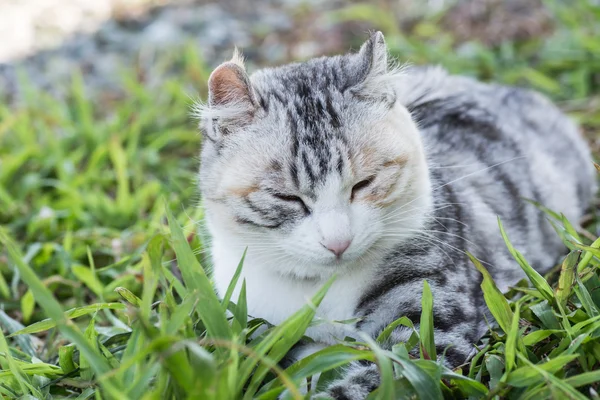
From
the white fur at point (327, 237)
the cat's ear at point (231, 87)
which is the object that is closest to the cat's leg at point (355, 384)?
the white fur at point (327, 237)

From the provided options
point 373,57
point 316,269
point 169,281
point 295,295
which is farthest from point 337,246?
point 373,57

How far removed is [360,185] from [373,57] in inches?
18.0

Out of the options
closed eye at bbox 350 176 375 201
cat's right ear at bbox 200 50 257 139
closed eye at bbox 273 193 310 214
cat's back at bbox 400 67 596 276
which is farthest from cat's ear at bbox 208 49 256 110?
cat's back at bbox 400 67 596 276

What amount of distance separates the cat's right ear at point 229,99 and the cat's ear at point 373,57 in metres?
0.41

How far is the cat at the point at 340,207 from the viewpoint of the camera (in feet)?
7.06

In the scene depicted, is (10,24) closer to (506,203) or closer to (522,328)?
(506,203)

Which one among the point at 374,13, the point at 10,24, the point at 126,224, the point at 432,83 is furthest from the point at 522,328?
the point at 10,24

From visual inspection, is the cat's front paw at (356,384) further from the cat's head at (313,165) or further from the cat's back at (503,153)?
the cat's back at (503,153)

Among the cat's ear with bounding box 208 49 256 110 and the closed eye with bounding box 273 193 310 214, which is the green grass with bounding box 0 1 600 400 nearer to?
the closed eye with bounding box 273 193 310 214

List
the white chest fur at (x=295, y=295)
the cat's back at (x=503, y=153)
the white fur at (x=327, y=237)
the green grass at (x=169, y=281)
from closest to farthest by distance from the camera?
the green grass at (x=169, y=281) < the white fur at (x=327, y=237) < the white chest fur at (x=295, y=295) < the cat's back at (x=503, y=153)

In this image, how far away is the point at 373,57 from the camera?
2316 mm

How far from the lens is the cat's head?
7.04ft

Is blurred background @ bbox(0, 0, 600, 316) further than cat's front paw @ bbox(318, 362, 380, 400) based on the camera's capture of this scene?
Yes

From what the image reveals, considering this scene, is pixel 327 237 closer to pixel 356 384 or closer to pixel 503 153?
pixel 356 384
